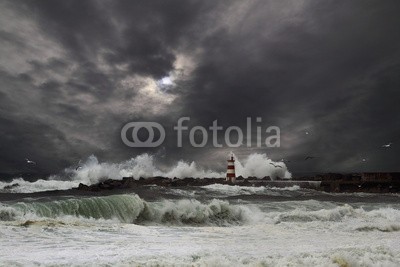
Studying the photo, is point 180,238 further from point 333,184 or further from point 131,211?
point 333,184

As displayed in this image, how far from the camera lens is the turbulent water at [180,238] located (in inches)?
185

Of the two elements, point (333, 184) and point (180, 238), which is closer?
point (180, 238)

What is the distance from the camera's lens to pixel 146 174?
41.3 meters

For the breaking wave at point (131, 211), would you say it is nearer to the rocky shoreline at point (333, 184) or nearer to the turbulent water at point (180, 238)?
the turbulent water at point (180, 238)

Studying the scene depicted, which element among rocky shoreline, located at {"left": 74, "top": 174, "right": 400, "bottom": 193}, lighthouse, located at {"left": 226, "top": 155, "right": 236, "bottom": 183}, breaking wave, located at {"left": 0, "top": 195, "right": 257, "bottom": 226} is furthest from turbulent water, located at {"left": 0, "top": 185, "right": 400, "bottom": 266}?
lighthouse, located at {"left": 226, "top": 155, "right": 236, "bottom": 183}

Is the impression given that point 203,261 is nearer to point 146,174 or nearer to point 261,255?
point 261,255

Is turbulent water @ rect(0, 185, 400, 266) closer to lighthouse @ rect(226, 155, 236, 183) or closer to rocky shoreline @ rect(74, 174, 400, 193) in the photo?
rocky shoreline @ rect(74, 174, 400, 193)

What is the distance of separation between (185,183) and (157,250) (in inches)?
910

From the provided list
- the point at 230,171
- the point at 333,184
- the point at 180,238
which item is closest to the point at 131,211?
the point at 180,238

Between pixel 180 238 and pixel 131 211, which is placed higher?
pixel 131 211

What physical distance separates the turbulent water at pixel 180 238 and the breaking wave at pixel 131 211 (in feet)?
0.08

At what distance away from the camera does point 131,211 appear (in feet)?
35.4

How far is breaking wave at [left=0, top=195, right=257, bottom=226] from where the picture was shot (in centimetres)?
1022

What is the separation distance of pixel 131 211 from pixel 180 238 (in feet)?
13.9
